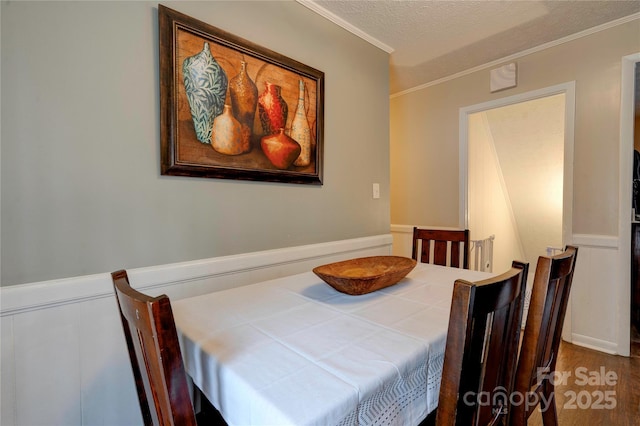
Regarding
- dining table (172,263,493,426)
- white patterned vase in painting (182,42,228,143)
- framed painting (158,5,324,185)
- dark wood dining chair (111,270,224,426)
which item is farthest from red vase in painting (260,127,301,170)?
dark wood dining chair (111,270,224,426)

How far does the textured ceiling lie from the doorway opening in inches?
18.4

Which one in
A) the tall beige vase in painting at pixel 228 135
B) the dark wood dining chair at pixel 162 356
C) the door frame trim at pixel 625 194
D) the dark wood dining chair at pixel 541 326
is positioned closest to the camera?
the dark wood dining chair at pixel 162 356

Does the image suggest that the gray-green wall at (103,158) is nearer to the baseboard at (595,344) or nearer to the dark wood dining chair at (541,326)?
the dark wood dining chair at (541,326)

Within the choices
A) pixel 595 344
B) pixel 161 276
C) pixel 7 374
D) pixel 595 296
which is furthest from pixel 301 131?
pixel 595 344

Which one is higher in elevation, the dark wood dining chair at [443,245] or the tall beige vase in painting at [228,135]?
the tall beige vase in painting at [228,135]

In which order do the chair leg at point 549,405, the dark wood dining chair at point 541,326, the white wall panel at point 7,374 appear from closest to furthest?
the dark wood dining chair at point 541,326 < the white wall panel at point 7,374 < the chair leg at point 549,405

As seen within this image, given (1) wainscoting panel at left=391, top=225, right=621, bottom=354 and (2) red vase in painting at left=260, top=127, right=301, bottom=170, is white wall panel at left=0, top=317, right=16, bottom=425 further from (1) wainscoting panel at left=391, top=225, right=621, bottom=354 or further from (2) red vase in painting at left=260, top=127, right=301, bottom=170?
(1) wainscoting panel at left=391, top=225, right=621, bottom=354

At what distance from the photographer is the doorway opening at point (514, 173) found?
2.97m

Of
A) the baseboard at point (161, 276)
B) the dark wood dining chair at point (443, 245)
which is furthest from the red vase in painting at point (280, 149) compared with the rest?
the dark wood dining chair at point (443, 245)

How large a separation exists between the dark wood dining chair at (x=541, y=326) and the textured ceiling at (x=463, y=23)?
1.78 metres

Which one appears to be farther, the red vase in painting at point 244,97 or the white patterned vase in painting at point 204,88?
the red vase in painting at point 244,97

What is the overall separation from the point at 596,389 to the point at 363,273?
1.73 meters

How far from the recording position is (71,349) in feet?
3.67

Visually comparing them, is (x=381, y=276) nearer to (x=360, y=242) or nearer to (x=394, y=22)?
(x=360, y=242)
